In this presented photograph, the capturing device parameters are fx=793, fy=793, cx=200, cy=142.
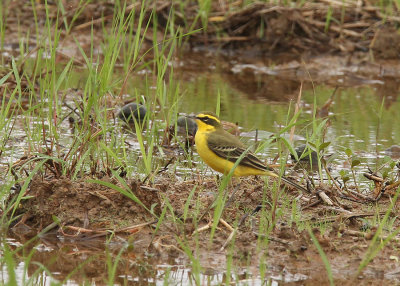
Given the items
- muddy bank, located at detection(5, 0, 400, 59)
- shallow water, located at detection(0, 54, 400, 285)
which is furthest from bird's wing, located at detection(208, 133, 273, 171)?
muddy bank, located at detection(5, 0, 400, 59)

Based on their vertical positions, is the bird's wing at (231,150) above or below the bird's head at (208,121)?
below

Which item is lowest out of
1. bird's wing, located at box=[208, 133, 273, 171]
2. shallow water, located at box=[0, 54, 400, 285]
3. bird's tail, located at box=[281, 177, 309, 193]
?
shallow water, located at box=[0, 54, 400, 285]

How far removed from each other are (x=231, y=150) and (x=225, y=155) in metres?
0.14

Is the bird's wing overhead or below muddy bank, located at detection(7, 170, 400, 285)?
overhead

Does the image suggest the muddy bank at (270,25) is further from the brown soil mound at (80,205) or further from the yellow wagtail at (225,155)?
the brown soil mound at (80,205)

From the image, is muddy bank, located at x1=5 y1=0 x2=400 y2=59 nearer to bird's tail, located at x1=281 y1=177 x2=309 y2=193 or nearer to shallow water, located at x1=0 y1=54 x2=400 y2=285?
shallow water, located at x1=0 y1=54 x2=400 y2=285

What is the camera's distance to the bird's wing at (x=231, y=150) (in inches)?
262

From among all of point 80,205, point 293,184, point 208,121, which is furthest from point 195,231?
Result: point 208,121

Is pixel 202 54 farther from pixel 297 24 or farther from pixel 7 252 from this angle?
pixel 7 252

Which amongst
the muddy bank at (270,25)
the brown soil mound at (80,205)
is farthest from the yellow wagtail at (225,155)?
the muddy bank at (270,25)

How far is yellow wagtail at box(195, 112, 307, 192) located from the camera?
666cm

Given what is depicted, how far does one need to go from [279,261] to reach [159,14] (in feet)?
29.0

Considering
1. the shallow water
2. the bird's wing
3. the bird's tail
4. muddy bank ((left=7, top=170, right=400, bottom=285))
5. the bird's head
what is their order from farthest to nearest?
the bird's head
the bird's wing
the bird's tail
muddy bank ((left=7, top=170, right=400, bottom=285))
the shallow water

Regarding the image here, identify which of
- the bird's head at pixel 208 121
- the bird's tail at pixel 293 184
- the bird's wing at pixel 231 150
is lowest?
the bird's tail at pixel 293 184
